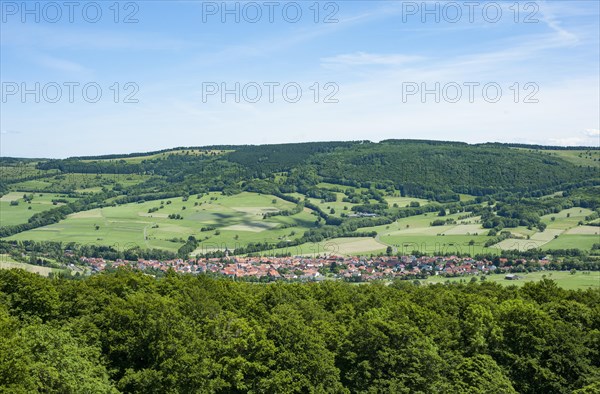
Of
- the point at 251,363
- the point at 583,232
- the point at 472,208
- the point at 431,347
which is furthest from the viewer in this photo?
the point at 472,208

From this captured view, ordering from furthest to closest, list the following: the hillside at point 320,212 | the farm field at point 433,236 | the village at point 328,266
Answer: the hillside at point 320,212 → the farm field at point 433,236 → the village at point 328,266

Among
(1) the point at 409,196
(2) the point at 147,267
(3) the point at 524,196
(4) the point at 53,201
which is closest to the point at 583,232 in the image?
(3) the point at 524,196

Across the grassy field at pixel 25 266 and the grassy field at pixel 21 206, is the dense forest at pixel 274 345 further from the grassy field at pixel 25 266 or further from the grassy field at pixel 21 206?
the grassy field at pixel 21 206

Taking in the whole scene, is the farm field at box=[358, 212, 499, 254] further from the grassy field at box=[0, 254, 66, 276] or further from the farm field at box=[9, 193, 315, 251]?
the grassy field at box=[0, 254, 66, 276]

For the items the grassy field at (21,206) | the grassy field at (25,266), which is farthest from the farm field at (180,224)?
the grassy field at (25,266)

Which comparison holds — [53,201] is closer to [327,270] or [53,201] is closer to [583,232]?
[327,270]

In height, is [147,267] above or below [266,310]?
below
